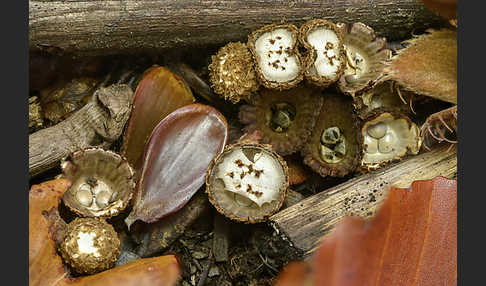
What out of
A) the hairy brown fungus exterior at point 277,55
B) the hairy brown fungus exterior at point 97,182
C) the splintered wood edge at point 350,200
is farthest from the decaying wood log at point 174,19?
the splintered wood edge at point 350,200

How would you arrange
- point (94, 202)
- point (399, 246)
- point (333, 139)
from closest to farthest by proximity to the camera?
point (399, 246) → point (94, 202) → point (333, 139)

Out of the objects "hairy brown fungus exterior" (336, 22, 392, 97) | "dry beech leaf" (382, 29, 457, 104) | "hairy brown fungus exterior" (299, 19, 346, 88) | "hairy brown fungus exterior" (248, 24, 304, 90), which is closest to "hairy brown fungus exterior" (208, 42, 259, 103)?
"hairy brown fungus exterior" (248, 24, 304, 90)

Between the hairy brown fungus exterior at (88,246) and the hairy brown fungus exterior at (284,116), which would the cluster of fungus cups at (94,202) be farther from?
the hairy brown fungus exterior at (284,116)

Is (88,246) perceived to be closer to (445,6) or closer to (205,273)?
(205,273)

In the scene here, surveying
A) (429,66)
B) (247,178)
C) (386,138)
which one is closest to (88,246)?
(247,178)

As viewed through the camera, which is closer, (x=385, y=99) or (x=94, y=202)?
(x=94, y=202)

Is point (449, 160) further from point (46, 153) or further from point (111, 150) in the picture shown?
point (46, 153)
